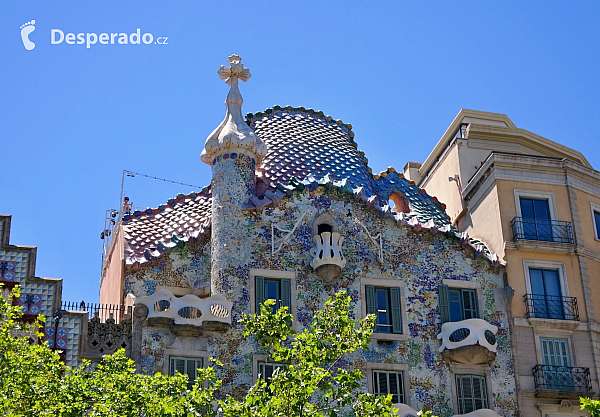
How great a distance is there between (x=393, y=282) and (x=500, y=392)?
372cm

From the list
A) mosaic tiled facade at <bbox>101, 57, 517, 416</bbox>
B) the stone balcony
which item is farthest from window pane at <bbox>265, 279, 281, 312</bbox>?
the stone balcony

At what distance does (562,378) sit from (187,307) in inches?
366

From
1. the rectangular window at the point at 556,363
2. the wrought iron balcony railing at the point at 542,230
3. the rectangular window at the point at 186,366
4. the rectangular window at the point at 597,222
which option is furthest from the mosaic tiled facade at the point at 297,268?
the rectangular window at the point at 597,222

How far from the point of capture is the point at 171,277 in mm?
29125

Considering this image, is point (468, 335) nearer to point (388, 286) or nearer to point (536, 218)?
point (388, 286)

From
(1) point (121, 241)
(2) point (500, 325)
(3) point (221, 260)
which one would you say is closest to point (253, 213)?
(3) point (221, 260)

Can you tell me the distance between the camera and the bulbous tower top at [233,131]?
2959 cm

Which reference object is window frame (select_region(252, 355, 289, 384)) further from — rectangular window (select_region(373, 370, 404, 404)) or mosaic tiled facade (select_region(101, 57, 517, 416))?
rectangular window (select_region(373, 370, 404, 404))

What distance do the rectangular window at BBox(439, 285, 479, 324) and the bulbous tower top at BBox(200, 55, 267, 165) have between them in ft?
19.1

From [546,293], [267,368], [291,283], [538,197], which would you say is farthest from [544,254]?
[267,368]

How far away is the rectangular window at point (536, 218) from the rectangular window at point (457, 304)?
2.24 m

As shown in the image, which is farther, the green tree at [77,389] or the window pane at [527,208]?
the window pane at [527,208]

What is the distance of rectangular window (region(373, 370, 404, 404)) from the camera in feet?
91.5

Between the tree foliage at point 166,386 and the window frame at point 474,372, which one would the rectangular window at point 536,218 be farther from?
the tree foliage at point 166,386
